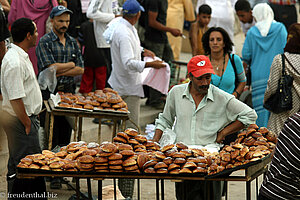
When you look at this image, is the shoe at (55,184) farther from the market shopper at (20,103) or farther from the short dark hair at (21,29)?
the short dark hair at (21,29)

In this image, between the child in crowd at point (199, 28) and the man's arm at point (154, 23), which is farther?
the man's arm at point (154, 23)

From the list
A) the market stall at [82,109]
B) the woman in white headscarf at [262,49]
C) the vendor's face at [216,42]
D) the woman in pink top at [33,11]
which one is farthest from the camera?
the woman in white headscarf at [262,49]

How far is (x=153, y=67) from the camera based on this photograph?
758 centimetres

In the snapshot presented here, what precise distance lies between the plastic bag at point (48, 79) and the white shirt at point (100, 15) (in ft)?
6.48

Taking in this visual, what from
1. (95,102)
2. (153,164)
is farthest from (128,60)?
(153,164)

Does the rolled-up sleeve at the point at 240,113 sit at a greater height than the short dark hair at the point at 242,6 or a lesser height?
lesser

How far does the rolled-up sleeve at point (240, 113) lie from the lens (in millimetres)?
5336

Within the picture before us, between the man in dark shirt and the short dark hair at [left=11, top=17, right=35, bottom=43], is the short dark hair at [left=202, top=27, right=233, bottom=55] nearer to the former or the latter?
the short dark hair at [left=11, top=17, right=35, bottom=43]

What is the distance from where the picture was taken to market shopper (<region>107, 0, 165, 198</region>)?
23.8 ft

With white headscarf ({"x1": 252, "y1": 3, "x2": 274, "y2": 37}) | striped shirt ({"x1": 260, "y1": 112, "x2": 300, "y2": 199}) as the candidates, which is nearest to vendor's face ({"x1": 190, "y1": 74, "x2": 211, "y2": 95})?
striped shirt ({"x1": 260, "y1": 112, "x2": 300, "y2": 199})

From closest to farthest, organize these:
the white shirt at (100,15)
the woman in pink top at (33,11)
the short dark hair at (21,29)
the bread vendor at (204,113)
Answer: the bread vendor at (204,113)
the short dark hair at (21,29)
the woman in pink top at (33,11)
the white shirt at (100,15)

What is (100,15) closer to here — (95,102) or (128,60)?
(128,60)

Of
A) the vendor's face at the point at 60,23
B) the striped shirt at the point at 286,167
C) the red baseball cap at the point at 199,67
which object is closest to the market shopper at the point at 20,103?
the vendor's face at the point at 60,23

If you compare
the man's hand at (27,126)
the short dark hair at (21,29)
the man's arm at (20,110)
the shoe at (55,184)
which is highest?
the short dark hair at (21,29)
